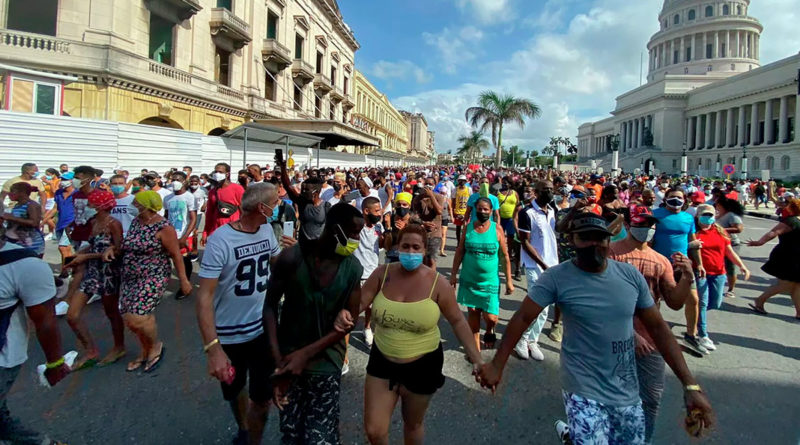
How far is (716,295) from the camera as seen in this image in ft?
16.8

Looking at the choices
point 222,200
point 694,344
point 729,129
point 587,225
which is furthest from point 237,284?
point 729,129

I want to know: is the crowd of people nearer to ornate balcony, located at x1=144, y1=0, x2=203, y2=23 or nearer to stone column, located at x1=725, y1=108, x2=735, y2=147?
ornate balcony, located at x1=144, y1=0, x2=203, y2=23

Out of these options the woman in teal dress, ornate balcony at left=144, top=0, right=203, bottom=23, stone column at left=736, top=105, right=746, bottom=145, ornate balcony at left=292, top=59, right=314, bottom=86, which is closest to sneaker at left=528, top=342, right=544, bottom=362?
the woman in teal dress

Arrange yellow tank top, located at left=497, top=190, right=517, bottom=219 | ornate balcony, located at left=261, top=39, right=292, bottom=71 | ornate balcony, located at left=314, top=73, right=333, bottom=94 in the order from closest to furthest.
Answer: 1. yellow tank top, located at left=497, top=190, right=517, bottom=219
2. ornate balcony, located at left=261, top=39, right=292, bottom=71
3. ornate balcony, located at left=314, top=73, right=333, bottom=94

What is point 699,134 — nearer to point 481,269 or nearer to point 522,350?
point 522,350

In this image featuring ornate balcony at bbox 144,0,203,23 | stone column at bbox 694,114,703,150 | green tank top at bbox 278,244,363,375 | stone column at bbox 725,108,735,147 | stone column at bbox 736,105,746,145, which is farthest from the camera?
stone column at bbox 694,114,703,150

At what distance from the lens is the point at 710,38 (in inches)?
2948

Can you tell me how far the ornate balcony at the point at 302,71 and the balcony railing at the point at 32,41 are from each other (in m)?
17.7

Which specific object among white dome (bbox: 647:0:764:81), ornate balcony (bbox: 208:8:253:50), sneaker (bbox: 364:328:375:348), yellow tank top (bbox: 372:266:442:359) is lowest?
sneaker (bbox: 364:328:375:348)

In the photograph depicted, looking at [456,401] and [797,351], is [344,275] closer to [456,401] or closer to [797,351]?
[456,401]

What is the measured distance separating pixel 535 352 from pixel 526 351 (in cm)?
11

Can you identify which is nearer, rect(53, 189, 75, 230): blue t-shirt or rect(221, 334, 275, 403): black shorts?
rect(221, 334, 275, 403): black shorts

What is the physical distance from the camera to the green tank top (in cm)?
220

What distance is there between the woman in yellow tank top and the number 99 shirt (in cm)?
77
